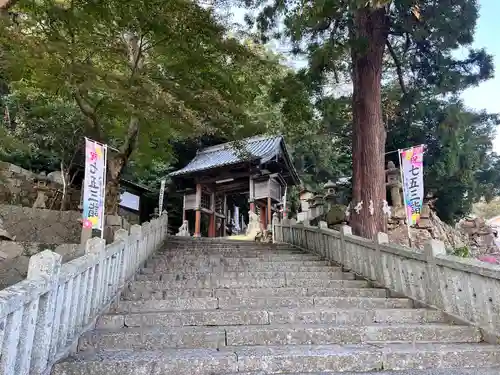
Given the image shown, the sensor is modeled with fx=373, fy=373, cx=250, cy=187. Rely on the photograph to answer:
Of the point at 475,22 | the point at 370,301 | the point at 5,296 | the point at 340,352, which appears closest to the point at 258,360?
the point at 340,352

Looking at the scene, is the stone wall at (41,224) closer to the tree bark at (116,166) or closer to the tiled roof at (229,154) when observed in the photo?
the tree bark at (116,166)

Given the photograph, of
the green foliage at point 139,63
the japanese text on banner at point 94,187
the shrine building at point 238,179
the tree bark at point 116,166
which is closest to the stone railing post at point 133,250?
the japanese text on banner at point 94,187

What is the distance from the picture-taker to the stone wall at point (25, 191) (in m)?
12.5

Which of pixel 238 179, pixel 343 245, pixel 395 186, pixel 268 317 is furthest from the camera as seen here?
pixel 238 179

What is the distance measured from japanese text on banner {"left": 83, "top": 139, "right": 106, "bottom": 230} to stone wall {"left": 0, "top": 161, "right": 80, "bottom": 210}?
6615mm

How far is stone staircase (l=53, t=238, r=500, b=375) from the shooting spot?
321 cm

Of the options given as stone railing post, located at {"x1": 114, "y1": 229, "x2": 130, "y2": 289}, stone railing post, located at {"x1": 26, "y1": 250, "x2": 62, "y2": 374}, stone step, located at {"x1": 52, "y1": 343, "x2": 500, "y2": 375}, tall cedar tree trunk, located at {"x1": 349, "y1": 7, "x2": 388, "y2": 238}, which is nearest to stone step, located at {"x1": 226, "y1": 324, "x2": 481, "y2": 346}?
stone step, located at {"x1": 52, "y1": 343, "x2": 500, "y2": 375}

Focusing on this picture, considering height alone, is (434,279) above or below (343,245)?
below

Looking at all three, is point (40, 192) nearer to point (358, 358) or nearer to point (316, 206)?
point (316, 206)

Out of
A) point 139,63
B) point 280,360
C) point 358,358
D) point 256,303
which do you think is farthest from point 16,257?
point 358,358

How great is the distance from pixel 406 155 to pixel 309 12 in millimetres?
3963

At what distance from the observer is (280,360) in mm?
3246

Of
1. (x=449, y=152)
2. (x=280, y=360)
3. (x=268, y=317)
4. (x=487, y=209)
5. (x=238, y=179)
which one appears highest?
(x=487, y=209)

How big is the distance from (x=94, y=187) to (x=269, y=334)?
16.9 feet
